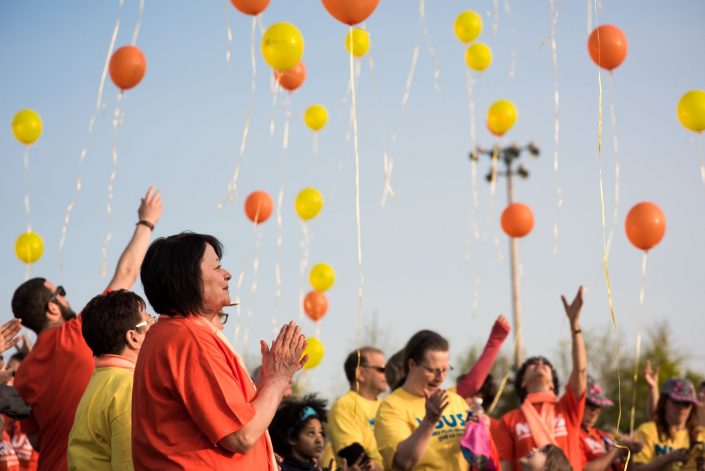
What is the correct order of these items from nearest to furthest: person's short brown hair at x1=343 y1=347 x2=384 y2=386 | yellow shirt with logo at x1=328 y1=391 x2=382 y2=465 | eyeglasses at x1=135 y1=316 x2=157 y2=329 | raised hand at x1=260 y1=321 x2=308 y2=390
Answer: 1. raised hand at x1=260 y1=321 x2=308 y2=390
2. eyeglasses at x1=135 y1=316 x2=157 y2=329
3. yellow shirt with logo at x1=328 y1=391 x2=382 y2=465
4. person's short brown hair at x1=343 y1=347 x2=384 y2=386

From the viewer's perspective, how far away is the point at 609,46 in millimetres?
7000

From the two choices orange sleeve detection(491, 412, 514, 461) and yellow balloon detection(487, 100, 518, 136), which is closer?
orange sleeve detection(491, 412, 514, 461)

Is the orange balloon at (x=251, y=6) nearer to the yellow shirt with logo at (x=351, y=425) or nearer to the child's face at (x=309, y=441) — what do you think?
the yellow shirt with logo at (x=351, y=425)

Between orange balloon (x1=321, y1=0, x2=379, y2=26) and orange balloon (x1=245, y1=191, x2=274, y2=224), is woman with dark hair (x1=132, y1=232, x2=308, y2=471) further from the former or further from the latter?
orange balloon (x1=245, y1=191, x2=274, y2=224)

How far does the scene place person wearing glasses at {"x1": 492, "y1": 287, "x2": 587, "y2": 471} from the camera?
5.93 meters

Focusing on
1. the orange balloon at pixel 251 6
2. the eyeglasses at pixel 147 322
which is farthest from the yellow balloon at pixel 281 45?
the eyeglasses at pixel 147 322

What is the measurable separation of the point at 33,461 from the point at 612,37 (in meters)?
5.01

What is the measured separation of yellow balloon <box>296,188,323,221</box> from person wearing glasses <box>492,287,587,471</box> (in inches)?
130

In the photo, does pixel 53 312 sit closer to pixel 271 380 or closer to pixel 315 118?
pixel 271 380

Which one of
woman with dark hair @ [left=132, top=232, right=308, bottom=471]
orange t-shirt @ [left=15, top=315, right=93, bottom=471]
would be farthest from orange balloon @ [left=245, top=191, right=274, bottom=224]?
woman with dark hair @ [left=132, top=232, right=308, bottom=471]

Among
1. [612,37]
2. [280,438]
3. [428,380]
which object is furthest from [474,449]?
[612,37]

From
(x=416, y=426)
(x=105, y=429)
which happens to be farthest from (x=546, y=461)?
(x=105, y=429)

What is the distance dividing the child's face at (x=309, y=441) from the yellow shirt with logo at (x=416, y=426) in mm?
456

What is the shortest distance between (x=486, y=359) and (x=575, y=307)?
740 mm
